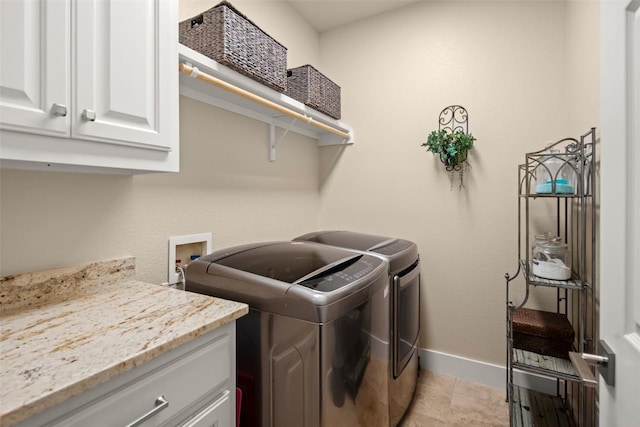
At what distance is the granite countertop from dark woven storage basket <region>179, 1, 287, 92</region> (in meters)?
0.96

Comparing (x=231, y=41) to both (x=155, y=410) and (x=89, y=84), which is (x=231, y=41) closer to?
(x=89, y=84)

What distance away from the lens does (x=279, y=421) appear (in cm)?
110

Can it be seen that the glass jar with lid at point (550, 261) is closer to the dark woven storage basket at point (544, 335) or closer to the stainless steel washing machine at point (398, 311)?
the dark woven storage basket at point (544, 335)

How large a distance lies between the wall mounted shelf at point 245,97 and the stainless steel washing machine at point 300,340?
0.78 meters

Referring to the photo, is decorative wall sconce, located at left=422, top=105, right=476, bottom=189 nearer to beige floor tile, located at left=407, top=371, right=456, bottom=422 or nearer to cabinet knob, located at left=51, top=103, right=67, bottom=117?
beige floor tile, located at left=407, top=371, right=456, bottom=422

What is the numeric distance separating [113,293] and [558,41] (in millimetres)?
2708

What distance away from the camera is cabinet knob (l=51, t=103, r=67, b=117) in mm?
790

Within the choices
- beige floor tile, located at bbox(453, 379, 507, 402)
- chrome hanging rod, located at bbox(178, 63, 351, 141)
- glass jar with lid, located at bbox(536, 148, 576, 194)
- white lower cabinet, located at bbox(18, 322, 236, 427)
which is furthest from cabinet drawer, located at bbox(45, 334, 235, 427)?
beige floor tile, located at bbox(453, 379, 507, 402)

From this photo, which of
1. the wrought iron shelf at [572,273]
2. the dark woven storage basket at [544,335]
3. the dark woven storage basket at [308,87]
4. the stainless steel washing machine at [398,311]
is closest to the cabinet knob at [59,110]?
the stainless steel washing machine at [398,311]

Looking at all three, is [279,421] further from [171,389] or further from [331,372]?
[171,389]

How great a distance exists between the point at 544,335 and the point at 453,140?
1.24 m

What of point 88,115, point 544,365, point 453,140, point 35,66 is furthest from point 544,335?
point 35,66

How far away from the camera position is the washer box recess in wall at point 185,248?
146 centimetres

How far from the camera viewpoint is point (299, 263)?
144cm
